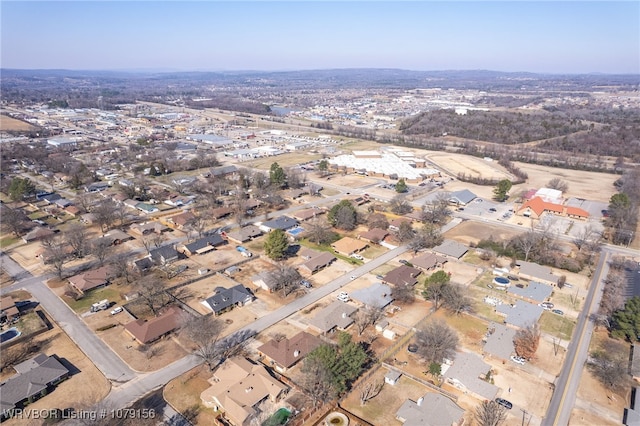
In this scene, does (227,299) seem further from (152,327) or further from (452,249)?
(452,249)

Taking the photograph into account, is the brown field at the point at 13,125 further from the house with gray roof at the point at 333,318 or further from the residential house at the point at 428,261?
the residential house at the point at 428,261

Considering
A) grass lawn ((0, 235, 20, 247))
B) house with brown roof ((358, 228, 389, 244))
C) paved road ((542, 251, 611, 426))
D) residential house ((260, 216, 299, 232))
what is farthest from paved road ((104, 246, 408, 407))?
grass lawn ((0, 235, 20, 247))

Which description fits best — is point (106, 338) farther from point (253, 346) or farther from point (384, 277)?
point (384, 277)

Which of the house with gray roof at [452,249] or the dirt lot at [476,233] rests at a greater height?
the house with gray roof at [452,249]

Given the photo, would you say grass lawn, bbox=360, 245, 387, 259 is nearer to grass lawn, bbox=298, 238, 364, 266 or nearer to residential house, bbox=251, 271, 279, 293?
grass lawn, bbox=298, 238, 364, 266

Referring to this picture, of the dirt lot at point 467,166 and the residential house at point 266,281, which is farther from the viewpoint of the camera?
the dirt lot at point 467,166

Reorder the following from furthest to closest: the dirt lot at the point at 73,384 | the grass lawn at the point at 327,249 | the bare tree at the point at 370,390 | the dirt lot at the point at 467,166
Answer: the dirt lot at the point at 467,166 → the grass lawn at the point at 327,249 → the bare tree at the point at 370,390 → the dirt lot at the point at 73,384

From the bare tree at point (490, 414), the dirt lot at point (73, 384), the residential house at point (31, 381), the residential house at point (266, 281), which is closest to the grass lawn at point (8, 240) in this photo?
the dirt lot at point (73, 384)

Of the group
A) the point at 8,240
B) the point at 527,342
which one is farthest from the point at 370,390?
the point at 8,240

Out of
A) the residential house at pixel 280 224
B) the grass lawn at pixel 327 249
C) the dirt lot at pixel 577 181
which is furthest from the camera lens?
the dirt lot at pixel 577 181
